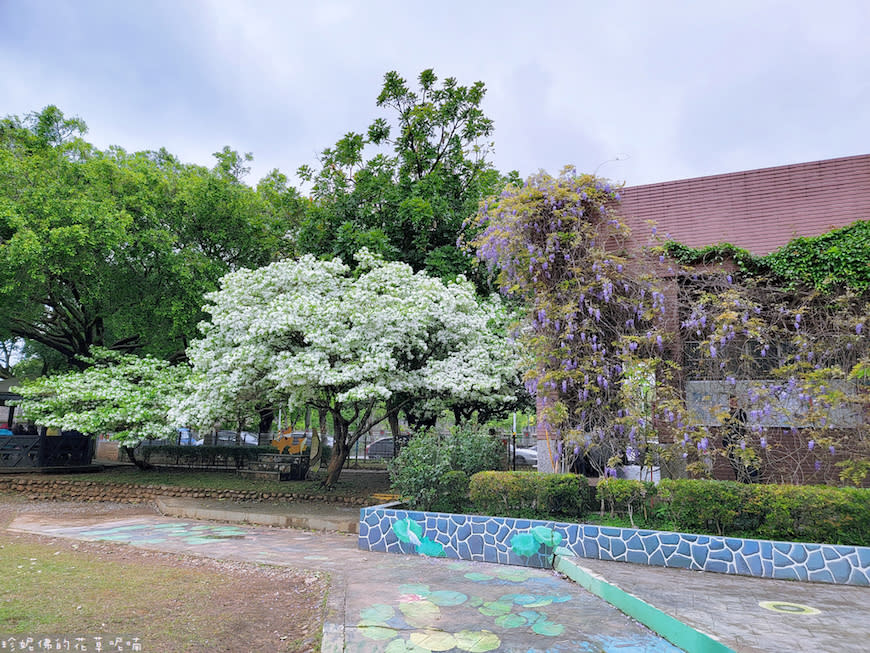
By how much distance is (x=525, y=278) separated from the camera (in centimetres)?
1025

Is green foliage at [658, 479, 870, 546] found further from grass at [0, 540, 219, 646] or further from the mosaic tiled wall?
grass at [0, 540, 219, 646]

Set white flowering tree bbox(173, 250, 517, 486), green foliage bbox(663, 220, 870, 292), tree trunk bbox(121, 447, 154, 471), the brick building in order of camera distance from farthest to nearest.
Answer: tree trunk bbox(121, 447, 154, 471) < white flowering tree bbox(173, 250, 517, 486) < the brick building < green foliage bbox(663, 220, 870, 292)

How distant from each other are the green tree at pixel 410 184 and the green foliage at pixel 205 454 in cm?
772

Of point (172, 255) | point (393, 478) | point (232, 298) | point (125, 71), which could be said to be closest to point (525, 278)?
point (393, 478)

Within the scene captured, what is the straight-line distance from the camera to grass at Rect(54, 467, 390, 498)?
13.8m

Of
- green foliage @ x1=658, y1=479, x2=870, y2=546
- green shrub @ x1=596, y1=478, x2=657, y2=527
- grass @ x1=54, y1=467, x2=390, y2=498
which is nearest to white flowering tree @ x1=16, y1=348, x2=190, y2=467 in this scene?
grass @ x1=54, y1=467, x2=390, y2=498

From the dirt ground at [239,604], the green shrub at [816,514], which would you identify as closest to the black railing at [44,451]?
the dirt ground at [239,604]

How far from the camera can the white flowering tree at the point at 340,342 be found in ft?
35.7

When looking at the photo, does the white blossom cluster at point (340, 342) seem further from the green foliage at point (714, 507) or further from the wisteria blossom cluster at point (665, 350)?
the green foliage at point (714, 507)

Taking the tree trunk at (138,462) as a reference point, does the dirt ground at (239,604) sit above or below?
below

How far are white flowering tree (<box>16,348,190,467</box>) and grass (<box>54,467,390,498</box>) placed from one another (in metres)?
2.50

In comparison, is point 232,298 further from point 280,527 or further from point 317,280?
point 280,527

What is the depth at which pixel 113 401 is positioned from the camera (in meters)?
13.3

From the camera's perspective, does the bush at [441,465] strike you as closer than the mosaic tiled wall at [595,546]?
No
